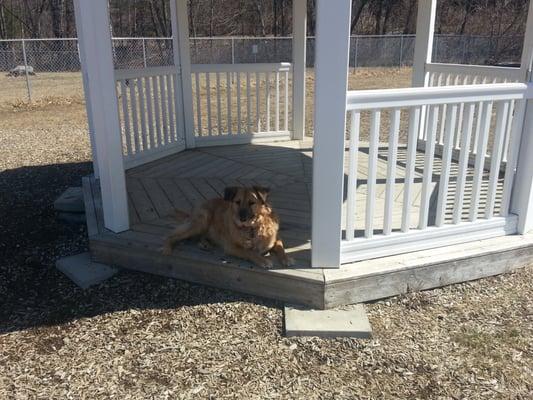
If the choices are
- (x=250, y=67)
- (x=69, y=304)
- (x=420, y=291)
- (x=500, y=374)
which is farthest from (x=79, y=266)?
(x=250, y=67)

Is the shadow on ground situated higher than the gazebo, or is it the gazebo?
the gazebo

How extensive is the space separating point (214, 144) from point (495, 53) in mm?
22341

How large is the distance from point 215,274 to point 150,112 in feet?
10.4

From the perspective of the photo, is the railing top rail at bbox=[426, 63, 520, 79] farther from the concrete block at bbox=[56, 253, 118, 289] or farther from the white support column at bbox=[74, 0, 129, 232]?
the concrete block at bbox=[56, 253, 118, 289]

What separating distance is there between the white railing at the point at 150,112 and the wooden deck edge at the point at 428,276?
3525 mm

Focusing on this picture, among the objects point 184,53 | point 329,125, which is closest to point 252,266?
point 329,125

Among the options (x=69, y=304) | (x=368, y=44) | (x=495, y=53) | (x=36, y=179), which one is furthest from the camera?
(x=495, y=53)

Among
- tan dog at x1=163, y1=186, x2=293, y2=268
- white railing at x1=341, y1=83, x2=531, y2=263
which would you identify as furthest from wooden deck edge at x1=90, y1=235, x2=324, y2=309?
white railing at x1=341, y1=83, x2=531, y2=263

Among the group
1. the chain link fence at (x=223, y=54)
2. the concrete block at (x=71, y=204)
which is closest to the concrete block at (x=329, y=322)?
the concrete block at (x=71, y=204)

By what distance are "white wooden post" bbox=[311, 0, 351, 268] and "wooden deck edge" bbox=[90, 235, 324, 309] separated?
223 mm

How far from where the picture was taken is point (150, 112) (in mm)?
6039

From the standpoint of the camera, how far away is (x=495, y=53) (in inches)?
958

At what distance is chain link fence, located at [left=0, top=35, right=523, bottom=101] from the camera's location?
19.2 m

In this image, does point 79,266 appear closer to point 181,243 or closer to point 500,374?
Result: point 181,243
